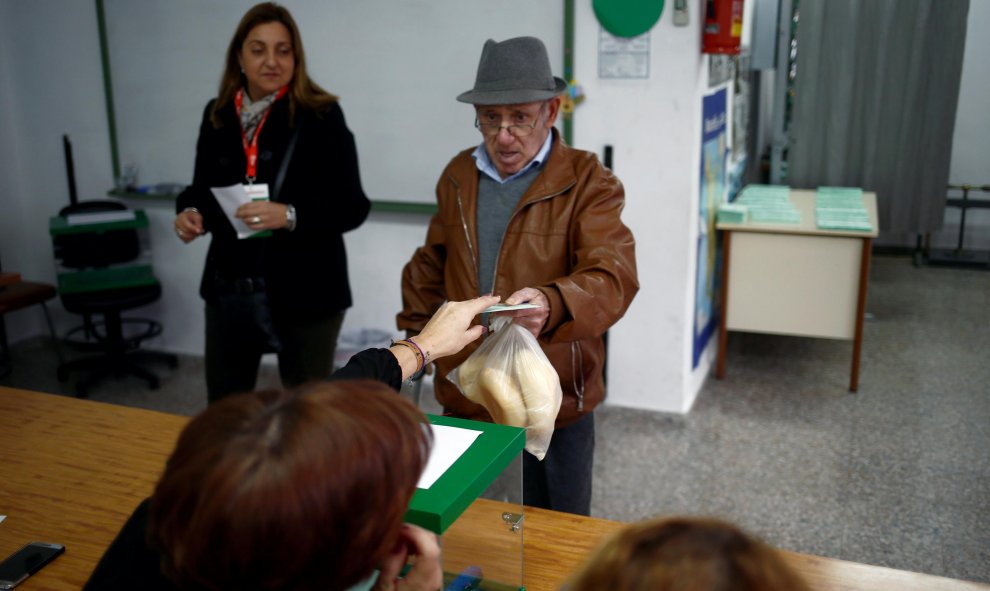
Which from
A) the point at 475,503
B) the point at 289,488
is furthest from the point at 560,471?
the point at 289,488

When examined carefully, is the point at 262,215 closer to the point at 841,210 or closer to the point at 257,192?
the point at 257,192

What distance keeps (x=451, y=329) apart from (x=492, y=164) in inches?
25.0

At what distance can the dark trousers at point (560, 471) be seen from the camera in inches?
83.9

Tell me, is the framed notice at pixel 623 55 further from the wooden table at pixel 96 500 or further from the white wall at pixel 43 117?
the white wall at pixel 43 117

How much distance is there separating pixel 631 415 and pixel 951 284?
10.8 ft

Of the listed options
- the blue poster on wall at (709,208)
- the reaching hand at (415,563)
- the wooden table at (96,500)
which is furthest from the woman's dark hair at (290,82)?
the blue poster on wall at (709,208)

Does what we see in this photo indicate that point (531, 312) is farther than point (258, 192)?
No

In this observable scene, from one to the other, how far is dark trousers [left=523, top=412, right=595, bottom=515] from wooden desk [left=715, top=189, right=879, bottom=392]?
7.69 ft

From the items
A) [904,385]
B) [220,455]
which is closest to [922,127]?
[904,385]

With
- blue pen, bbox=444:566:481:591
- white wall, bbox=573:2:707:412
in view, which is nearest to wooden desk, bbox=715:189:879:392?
white wall, bbox=573:2:707:412

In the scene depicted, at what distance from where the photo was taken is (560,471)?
2.14m

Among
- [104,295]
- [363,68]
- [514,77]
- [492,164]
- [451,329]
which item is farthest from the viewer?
Answer: [104,295]

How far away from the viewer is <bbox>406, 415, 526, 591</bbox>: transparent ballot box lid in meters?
1.20

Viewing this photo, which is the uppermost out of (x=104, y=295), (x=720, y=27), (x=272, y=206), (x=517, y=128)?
(x=720, y=27)
